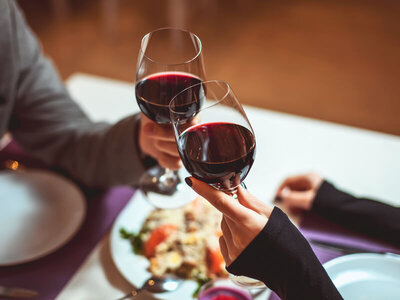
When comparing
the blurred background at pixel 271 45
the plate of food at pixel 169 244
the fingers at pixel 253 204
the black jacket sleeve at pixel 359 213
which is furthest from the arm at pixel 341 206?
the blurred background at pixel 271 45

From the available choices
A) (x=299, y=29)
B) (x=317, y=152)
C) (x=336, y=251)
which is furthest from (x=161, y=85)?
(x=299, y=29)

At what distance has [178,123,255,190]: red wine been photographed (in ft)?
2.16

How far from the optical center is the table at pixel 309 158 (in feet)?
3.45

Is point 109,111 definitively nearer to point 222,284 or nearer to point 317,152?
point 317,152

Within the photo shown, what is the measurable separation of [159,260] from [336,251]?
34cm

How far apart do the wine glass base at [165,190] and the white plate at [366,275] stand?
31 cm

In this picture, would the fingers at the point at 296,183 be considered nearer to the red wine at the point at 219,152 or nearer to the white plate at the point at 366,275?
the white plate at the point at 366,275

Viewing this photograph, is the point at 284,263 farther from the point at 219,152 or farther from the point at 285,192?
the point at 285,192

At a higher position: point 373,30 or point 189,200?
→ point 189,200

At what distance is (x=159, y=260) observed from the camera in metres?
0.89

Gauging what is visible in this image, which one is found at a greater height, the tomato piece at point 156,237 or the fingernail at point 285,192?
the fingernail at point 285,192

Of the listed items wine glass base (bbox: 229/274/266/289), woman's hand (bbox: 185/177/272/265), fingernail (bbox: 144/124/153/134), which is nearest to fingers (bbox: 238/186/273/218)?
woman's hand (bbox: 185/177/272/265)

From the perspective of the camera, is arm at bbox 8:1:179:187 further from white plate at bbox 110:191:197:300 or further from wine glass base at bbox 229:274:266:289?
wine glass base at bbox 229:274:266:289

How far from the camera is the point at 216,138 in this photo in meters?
0.68
